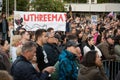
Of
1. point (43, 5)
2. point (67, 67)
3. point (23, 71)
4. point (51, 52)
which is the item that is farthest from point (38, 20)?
point (43, 5)

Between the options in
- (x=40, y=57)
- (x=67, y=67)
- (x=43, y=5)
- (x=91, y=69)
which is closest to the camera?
(x=91, y=69)

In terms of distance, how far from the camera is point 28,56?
23.2ft

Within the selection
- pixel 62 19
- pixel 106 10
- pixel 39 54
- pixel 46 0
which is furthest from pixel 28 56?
pixel 106 10

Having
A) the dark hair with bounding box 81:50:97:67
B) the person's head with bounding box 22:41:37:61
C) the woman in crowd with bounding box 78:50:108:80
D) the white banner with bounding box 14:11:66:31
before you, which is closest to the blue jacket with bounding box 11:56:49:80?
the person's head with bounding box 22:41:37:61

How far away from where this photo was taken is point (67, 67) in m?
7.84

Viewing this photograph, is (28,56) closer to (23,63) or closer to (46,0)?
(23,63)

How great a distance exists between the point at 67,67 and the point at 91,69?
55 cm

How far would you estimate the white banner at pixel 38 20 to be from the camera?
540 inches

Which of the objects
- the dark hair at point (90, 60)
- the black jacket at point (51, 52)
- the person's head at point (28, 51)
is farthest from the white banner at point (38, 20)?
the person's head at point (28, 51)

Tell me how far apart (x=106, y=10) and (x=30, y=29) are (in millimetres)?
73817

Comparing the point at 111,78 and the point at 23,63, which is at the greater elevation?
the point at 23,63

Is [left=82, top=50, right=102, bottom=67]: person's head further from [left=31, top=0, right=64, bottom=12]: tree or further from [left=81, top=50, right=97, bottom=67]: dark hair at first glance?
[left=31, top=0, right=64, bottom=12]: tree

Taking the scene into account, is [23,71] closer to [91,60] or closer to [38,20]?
[91,60]

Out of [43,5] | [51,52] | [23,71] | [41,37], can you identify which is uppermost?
[41,37]
